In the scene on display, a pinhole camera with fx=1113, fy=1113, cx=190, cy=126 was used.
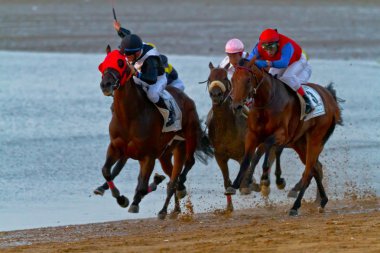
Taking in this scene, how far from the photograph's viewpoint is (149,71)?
13.6 m

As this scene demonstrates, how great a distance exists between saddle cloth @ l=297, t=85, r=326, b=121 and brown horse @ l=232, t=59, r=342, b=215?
61 mm

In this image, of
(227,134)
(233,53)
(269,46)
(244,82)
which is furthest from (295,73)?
(244,82)

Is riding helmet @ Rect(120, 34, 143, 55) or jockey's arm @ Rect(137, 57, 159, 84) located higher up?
riding helmet @ Rect(120, 34, 143, 55)

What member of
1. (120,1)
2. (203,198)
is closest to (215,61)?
(203,198)

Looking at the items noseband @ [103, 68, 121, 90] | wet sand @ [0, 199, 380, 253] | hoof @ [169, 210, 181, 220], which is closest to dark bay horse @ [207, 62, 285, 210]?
wet sand @ [0, 199, 380, 253]

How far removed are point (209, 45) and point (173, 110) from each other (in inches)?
761

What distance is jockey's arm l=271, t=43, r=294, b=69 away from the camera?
13.8 meters

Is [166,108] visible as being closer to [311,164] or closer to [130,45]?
[130,45]

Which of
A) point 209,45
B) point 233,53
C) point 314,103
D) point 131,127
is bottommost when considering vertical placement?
point 209,45

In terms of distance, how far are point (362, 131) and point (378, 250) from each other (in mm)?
10801

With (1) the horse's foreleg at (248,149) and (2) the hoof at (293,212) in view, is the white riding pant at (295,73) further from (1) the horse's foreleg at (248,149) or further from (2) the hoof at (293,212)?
(2) the hoof at (293,212)

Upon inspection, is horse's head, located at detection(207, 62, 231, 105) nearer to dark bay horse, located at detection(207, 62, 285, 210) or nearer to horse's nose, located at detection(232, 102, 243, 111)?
dark bay horse, located at detection(207, 62, 285, 210)

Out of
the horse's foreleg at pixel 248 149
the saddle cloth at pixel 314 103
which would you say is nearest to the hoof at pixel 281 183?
the saddle cloth at pixel 314 103

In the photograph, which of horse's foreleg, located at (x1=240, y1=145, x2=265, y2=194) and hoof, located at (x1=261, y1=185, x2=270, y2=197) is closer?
horse's foreleg, located at (x1=240, y1=145, x2=265, y2=194)
